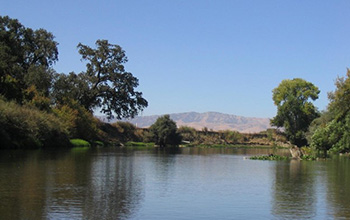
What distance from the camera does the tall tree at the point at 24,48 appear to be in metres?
69.9

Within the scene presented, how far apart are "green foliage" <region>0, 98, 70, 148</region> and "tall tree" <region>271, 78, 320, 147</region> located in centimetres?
4623

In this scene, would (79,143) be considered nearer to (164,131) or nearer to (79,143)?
(79,143)

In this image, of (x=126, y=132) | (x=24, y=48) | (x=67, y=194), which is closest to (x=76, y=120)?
(x=24, y=48)

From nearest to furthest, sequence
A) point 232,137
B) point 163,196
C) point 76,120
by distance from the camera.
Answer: point 163,196 < point 76,120 < point 232,137

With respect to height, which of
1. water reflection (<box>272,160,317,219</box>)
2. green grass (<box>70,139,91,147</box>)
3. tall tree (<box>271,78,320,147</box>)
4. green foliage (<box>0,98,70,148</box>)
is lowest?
water reflection (<box>272,160,317,219</box>)

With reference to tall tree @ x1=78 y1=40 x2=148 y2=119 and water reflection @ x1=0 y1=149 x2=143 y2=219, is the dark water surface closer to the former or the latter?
water reflection @ x1=0 y1=149 x2=143 y2=219

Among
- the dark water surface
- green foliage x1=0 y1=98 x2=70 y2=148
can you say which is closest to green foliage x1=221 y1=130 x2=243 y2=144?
green foliage x1=0 y1=98 x2=70 y2=148

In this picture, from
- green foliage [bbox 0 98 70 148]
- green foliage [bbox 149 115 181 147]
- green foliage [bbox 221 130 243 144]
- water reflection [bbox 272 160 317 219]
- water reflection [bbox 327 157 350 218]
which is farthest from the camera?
green foliage [bbox 221 130 243 144]

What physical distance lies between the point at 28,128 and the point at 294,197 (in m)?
36.6

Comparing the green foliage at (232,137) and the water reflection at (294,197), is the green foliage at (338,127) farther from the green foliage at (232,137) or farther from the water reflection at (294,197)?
the green foliage at (232,137)

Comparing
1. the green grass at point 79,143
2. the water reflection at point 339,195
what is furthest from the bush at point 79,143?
the water reflection at point 339,195

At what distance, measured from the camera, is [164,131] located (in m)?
87.8

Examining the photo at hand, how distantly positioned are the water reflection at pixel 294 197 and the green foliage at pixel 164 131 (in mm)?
61777

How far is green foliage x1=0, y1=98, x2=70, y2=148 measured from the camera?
45.8 meters
